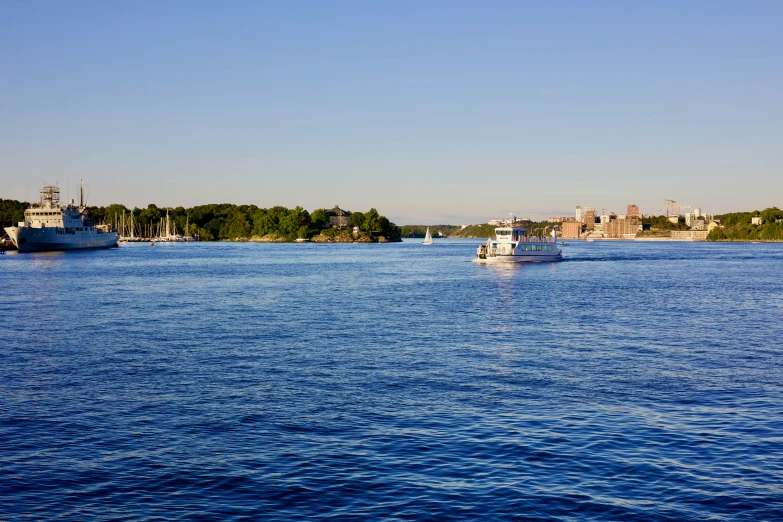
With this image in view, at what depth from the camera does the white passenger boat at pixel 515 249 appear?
146m

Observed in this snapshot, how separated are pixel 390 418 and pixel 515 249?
124 metres

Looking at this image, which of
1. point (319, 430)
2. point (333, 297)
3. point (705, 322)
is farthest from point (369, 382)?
point (333, 297)

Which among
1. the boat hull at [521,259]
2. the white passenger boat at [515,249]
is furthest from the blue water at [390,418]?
the white passenger boat at [515,249]

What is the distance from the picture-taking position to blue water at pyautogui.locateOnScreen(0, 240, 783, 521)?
17.1 metres

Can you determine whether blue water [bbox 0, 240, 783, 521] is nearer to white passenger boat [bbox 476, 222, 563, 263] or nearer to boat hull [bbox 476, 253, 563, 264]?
boat hull [bbox 476, 253, 563, 264]

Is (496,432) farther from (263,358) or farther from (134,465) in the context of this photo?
(263,358)

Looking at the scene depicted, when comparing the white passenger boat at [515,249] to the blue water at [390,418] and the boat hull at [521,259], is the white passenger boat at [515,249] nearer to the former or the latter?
the boat hull at [521,259]

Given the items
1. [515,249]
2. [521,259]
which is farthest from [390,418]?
[521,259]

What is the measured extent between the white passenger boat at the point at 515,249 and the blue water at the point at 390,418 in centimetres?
9204

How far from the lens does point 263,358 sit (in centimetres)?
3559

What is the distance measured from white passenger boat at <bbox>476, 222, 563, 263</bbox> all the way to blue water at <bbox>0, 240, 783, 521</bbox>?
9204 centimetres

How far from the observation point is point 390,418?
24.0 meters

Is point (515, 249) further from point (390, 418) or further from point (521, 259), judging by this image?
point (390, 418)

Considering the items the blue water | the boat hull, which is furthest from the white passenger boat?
the blue water
